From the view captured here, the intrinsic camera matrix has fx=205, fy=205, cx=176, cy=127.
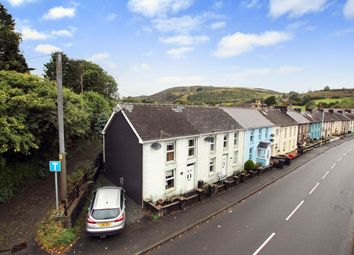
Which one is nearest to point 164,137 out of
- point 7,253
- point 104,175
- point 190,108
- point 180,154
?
point 180,154

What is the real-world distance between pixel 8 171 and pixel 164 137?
445 inches

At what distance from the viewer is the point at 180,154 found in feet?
52.4

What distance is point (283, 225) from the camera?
41.0ft

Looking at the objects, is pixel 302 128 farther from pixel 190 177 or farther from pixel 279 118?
pixel 190 177

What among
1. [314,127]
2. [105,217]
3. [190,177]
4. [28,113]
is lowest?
[190,177]

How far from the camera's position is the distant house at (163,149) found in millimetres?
14155

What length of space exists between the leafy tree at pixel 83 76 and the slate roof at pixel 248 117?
27.9 m

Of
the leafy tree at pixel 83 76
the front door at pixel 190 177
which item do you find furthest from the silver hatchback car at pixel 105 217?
the leafy tree at pixel 83 76

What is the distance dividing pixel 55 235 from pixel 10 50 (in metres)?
22.8

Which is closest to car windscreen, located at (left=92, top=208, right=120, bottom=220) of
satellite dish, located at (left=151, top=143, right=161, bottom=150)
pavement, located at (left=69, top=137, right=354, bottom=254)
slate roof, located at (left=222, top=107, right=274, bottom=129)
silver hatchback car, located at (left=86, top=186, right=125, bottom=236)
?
silver hatchback car, located at (left=86, top=186, right=125, bottom=236)

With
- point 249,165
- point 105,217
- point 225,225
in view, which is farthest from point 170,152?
point 249,165

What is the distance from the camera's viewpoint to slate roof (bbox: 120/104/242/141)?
48.3ft

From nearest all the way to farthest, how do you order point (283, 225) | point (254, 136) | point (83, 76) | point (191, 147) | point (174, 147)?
point (283, 225) < point (174, 147) < point (191, 147) < point (254, 136) < point (83, 76)

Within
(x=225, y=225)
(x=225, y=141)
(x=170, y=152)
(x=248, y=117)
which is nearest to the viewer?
(x=225, y=225)
